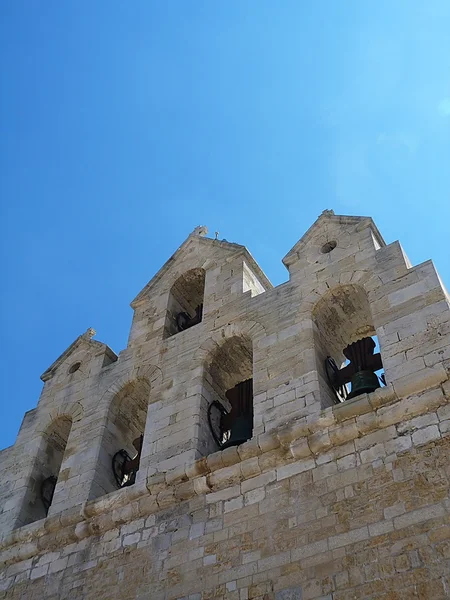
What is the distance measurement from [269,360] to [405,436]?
268 centimetres

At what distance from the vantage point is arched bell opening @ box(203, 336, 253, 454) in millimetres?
9883

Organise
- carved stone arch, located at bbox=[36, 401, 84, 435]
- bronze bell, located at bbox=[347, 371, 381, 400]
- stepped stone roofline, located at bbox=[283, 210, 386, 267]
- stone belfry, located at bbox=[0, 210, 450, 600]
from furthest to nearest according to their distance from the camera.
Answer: carved stone arch, located at bbox=[36, 401, 84, 435] < stepped stone roofline, located at bbox=[283, 210, 386, 267] < bronze bell, located at bbox=[347, 371, 381, 400] < stone belfry, located at bbox=[0, 210, 450, 600]

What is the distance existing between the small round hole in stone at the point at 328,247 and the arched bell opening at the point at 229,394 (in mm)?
1821

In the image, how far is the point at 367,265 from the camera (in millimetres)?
10289

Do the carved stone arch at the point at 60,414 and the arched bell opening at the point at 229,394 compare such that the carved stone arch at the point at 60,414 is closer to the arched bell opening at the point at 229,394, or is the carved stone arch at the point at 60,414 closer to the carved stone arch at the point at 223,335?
the carved stone arch at the point at 223,335

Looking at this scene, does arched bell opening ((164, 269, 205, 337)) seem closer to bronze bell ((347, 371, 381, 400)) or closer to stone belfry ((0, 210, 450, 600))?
stone belfry ((0, 210, 450, 600))

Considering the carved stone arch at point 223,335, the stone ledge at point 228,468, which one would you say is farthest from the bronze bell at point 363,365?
the carved stone arch at point 223,335

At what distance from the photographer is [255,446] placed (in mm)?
8648

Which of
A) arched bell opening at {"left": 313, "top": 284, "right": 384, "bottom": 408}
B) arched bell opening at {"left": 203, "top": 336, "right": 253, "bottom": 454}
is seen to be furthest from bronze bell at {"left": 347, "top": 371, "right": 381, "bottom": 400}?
arched bell opening at {"left": 203, "top": 336, "right": 253, "bottom": 454}

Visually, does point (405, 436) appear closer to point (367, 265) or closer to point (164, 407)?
point (367, 265)

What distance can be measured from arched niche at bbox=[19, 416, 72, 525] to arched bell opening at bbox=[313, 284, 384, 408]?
4629 mm

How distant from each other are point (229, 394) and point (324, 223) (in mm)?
3163

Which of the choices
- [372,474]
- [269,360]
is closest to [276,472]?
[372,474]

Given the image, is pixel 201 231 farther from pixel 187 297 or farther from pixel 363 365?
pixel 363 365
